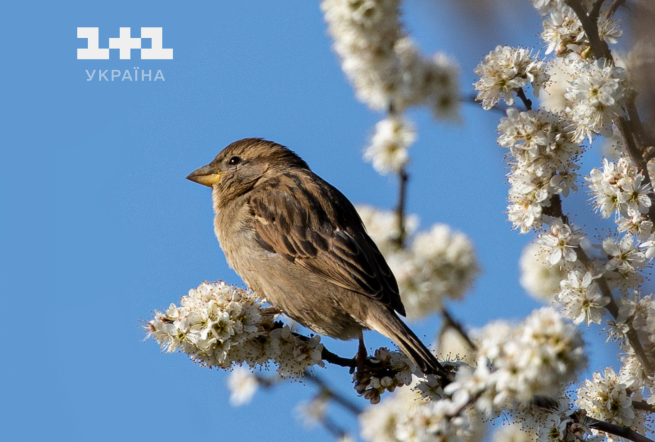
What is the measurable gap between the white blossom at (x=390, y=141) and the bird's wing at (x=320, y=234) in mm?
409

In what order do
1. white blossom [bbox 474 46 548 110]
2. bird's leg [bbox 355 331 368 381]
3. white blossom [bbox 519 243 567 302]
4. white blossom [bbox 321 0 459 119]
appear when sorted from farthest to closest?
white blossom [bbox 519 243 567 302] < white blossom [bbox 321 0 459 119] < bird's leg [bbox 355 331 368 381] < white blossom [bbox 474 46 548 110]

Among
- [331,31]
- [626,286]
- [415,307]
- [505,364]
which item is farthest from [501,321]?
[505,364]

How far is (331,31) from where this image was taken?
4.97 m

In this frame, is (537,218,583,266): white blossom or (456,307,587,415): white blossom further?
(537,218,583,266): white blossom

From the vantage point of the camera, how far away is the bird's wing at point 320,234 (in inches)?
→ 186

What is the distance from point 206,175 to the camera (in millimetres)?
6246

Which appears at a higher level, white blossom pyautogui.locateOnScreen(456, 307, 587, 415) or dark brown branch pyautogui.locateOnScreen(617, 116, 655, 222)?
dark brown branch pyautogui.locateOnScreen(617, 116, 655, 222)

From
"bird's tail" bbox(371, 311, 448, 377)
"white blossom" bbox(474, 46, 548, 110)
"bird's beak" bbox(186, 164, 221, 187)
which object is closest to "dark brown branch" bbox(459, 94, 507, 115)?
"white blossom" bbox(474, 46, 548, 110)

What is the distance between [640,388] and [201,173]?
11.7 ft

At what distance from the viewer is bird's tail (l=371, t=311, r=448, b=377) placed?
3618 mm

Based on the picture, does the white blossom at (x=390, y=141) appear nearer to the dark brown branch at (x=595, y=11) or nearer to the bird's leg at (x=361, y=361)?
the bird's leg at (x=361, y=361)

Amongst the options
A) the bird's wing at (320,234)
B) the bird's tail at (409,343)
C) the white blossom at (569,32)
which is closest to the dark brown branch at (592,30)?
the white blossom at (569,32)

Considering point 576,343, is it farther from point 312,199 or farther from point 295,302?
point 312,199

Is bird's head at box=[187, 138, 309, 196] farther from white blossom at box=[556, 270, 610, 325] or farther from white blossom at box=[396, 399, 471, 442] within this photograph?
white blossom at box=[396, 399, 471, 442]
